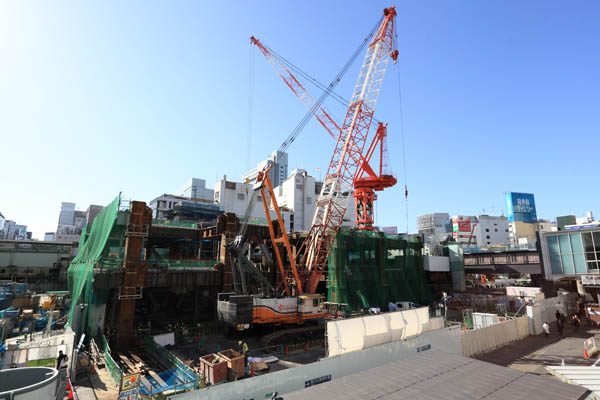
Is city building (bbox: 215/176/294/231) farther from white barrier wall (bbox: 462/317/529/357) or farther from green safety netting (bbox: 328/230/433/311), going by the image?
white barrier wall (bbox: 462/317/529/357)

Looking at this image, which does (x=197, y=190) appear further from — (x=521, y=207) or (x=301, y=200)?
(x=521, y=207)

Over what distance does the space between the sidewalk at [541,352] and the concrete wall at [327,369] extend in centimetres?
311

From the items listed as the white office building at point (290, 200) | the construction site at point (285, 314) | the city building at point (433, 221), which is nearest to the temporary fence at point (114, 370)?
the construction site at point (285, 314)

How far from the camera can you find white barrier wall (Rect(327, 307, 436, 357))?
1409cm

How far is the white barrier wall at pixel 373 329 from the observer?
14094mm

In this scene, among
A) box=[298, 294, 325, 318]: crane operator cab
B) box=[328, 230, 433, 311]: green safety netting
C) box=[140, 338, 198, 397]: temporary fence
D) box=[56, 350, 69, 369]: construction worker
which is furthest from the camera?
box=[328, 230, 433, 311]: green safety netting

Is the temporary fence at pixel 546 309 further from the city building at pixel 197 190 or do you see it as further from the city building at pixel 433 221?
the city building at pixel 433 221

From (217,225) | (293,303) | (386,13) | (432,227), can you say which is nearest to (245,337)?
(293,303)

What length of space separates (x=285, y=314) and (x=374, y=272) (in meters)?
17.8

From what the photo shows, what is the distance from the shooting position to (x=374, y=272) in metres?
41.0

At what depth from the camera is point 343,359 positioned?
1396 centimetres

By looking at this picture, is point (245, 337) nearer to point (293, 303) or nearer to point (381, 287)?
point (293, 303)

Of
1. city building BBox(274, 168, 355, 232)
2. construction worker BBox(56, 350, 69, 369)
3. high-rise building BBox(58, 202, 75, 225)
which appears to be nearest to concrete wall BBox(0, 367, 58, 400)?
construction worker BBox(56, 350, 69, 369)

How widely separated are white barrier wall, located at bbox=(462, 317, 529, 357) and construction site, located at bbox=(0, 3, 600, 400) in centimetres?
12
